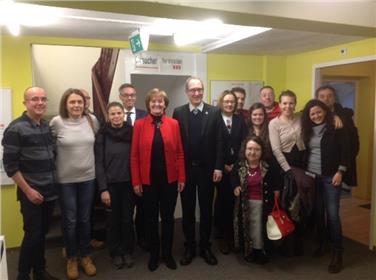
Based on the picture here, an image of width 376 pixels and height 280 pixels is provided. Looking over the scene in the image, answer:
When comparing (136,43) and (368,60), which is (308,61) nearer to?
(368,60)

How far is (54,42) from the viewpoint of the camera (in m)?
3.47

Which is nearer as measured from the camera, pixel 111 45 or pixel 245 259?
pixel 245 259

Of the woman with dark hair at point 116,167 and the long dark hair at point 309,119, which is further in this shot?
the long dark hair at point 309,119

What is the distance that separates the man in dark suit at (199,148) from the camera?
9.00 feet

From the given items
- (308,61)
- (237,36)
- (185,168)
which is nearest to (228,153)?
(185,168)

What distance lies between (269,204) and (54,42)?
2.60m

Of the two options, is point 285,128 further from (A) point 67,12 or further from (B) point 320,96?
(A) point 67,12

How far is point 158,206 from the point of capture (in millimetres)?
2740

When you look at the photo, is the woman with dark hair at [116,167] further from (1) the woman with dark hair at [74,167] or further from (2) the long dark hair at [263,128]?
(2) the long dark hair at [263,128]

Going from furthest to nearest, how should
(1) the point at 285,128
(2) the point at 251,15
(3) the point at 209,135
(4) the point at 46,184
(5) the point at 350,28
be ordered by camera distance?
(1) the point at 285,128, (3) the point at 209,135, (5) the point at 350,28, (4) the point at 46,184, (2) the point at 251,15

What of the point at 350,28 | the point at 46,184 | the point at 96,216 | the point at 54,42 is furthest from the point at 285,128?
the point at 54,42

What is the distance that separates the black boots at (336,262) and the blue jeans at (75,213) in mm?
1976

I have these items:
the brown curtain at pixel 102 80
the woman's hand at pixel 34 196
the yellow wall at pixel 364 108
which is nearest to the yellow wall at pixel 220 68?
the brown curtain at pixel 102 80

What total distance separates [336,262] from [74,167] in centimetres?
220
